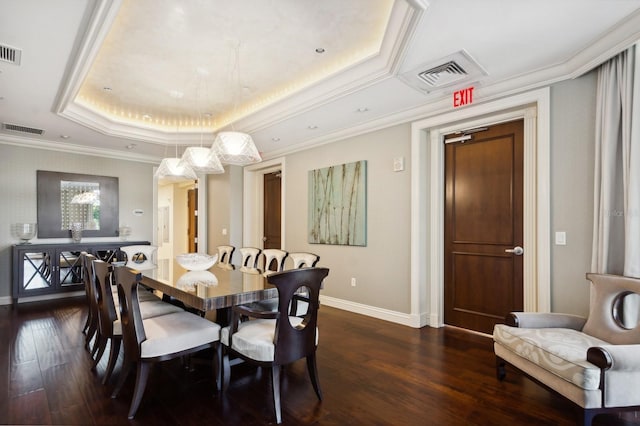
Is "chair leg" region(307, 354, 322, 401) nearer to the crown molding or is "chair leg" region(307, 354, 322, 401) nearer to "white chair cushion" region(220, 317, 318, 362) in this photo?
"white chair cushion" region(220, 317, 318, 362)

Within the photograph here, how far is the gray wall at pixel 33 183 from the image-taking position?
501cm

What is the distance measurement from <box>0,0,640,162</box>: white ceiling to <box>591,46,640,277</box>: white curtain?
0.67 feet

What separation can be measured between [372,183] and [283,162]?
1.98 meters

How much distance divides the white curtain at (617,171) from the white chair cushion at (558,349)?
2.17ft

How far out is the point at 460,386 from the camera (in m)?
2.44

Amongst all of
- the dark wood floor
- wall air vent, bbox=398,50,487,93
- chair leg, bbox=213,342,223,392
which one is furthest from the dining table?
wall air vent, bbox=398,50,487,93

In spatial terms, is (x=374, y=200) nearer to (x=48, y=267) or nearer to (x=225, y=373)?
(x=225, y=373)

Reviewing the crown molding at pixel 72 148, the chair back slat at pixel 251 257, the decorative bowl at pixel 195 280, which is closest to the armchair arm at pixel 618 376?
the decorative bowl at pixel 195 280

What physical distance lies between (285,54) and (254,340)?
2.57 m

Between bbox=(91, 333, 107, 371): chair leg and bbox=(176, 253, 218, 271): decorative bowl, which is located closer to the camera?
bbox=(91, 333, 107, 371): chair leg

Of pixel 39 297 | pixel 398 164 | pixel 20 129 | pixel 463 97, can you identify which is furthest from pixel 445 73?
pixel 39 297

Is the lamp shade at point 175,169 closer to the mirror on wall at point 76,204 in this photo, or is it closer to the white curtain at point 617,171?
the mirror on wall at point 76,204

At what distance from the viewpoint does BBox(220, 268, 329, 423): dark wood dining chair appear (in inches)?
79.8

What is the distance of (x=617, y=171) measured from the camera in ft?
8.39
